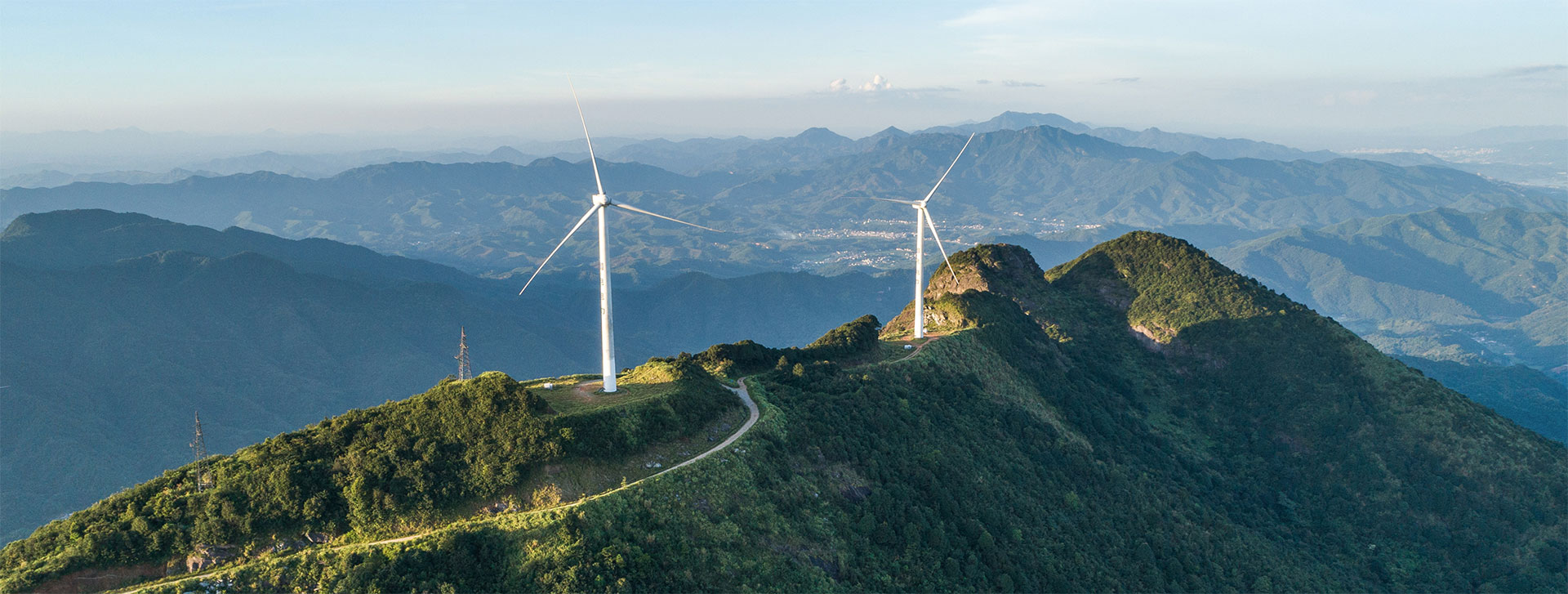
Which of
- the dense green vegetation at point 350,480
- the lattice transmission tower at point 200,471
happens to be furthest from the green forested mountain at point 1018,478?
the lattice transmission tower at point 200,471

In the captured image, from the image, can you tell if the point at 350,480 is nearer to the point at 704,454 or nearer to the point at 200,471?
the point at 200,471

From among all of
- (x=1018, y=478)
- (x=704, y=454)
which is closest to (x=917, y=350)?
(x=1018, y=478)

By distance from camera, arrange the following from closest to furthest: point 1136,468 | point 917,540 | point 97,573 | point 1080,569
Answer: point 97,573
point 917,540
point 1080,569
point 1136,468

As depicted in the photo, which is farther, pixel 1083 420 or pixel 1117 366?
pixel 1117 366

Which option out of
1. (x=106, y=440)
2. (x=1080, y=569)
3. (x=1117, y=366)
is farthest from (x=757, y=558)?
(x=106, y=440)

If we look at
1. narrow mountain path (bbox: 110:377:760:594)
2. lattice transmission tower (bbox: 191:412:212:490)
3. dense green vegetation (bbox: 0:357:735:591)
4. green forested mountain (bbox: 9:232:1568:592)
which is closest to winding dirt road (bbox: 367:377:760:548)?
narrow mountain path (bbox: 110:377:760:594)

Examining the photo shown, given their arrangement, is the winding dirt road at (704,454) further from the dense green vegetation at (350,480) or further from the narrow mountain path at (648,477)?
the dense green vegetation at (350,480)

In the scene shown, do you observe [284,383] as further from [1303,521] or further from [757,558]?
[1303,521]
